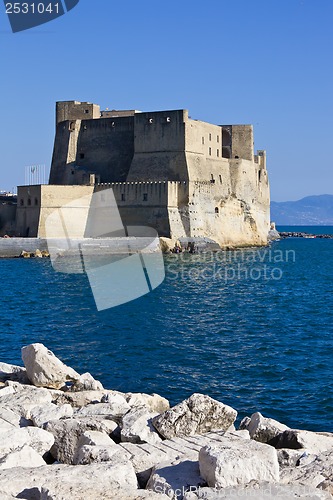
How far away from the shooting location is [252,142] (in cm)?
4400

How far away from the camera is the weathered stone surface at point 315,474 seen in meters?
5.05

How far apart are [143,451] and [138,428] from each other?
753mm

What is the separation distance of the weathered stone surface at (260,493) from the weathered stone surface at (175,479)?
229mm

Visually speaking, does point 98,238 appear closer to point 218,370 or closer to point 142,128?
point 142,128

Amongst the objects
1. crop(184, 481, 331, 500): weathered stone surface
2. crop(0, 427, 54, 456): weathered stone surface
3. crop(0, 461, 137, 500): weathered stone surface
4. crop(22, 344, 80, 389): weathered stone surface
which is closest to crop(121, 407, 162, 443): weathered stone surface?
crop(0, 427, 54, 456): weathered stone surface

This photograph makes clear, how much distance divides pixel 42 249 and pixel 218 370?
23.9 m

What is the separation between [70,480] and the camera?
16.5ft

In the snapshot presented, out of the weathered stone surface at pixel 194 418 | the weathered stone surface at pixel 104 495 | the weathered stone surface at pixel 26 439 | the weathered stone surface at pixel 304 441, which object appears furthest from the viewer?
the weathered stone surface at pixel 194 418

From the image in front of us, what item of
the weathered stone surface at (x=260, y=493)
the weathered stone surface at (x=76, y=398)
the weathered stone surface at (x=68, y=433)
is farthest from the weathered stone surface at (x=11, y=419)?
the weathered stone surface at (x=260, y=493)

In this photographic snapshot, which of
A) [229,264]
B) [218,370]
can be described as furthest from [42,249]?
[218,370]

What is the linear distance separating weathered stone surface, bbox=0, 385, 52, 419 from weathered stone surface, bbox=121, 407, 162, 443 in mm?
1085

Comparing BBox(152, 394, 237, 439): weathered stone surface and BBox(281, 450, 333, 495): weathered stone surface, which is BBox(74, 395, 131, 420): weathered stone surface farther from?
BBox(281, 450, 333, 495): weathered stone surface

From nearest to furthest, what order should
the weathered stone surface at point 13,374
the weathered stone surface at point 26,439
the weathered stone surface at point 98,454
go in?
1. the weathered stone surface at point 98,454
2. the weathered stone surface at point 26,439
3. the weathered stone surface at point 13,374

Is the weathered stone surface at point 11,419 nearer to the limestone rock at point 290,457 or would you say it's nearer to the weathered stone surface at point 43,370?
the weathered stone surface at point 43,370
